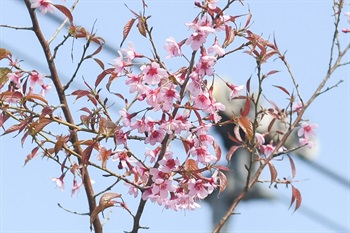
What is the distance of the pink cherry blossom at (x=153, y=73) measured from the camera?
167cm

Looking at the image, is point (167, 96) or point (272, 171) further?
point (272, 171)

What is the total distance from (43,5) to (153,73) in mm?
354

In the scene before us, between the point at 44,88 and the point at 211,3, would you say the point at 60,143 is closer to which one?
the point at 44,88

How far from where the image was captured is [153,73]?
1680mm

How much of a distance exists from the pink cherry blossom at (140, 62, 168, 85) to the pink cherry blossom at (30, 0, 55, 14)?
12.9 inches

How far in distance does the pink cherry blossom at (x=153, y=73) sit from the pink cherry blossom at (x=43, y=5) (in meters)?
0.33

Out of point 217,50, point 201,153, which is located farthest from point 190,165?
point 217,50

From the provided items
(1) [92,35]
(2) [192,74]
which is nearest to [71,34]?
(1) [92,35]

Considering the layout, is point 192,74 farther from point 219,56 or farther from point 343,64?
point 343,64

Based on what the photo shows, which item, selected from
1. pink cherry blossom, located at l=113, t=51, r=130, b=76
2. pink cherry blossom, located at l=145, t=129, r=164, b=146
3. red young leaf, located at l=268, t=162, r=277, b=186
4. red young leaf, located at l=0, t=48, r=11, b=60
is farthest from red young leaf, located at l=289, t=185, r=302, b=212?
red young leaf, located at l=0, t=48, r=11, b=60

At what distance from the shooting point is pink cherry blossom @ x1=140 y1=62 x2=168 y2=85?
1.67m

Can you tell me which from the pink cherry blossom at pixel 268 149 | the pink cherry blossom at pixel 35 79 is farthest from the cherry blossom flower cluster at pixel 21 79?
the pink cherry blossom at pixel 268 149

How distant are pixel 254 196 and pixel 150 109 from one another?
5411 mm

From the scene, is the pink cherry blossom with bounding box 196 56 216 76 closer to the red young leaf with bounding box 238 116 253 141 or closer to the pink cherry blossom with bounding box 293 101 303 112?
the red young leaf with bounding box 238 116 253 141
